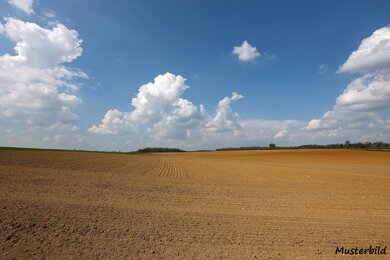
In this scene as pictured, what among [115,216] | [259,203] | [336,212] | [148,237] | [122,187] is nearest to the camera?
[148,237]

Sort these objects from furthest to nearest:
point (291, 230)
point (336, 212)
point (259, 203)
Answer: point (259, 203) < point (336, 212) < point (291, 230)

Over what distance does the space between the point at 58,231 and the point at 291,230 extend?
19.7 feet

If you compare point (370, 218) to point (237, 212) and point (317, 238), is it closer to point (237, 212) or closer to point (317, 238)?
point (317, 238)

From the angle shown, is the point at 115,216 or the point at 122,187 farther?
the point at 122,187

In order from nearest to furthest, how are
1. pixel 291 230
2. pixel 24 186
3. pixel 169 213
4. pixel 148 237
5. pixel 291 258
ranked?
1. pixel 291 258
2. pixel 148 237
3. pixel 291 230
4. pixel 169 213
5. pixel 24 186

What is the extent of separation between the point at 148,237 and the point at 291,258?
10.8ft

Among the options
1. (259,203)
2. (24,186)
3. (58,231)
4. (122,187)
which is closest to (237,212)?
(259,203)

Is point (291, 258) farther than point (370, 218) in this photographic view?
No

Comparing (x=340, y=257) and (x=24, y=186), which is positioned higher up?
(x=24, y=186)

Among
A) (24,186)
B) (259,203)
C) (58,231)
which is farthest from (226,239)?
(24,186)

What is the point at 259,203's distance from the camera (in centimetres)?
1158

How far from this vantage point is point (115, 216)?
8672 mm

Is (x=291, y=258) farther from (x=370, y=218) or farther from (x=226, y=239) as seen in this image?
(x=370, y=218)

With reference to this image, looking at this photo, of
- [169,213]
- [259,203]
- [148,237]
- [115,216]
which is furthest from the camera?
[259,203]
